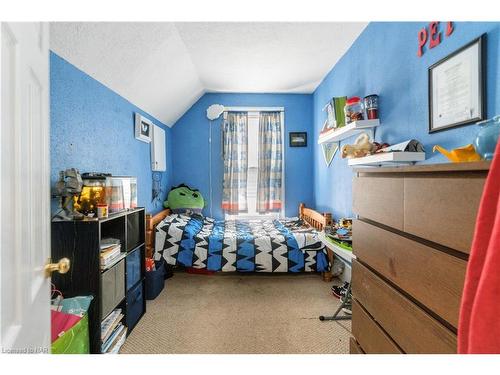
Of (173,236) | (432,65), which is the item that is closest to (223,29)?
(432,65)

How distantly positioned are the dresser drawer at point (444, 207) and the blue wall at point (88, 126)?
1921 mm

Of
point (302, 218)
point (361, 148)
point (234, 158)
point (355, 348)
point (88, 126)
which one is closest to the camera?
point (355, 348)

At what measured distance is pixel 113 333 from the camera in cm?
177

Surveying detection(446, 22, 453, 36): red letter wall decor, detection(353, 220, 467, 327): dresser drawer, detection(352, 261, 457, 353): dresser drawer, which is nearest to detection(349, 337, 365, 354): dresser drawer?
detection(352, 261, 457, 353): dresser drawer

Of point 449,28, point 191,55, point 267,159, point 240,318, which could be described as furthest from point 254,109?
point 240,318

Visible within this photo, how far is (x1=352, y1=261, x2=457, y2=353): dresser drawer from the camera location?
762 mm

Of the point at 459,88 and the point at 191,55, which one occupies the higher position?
the point at 191,55

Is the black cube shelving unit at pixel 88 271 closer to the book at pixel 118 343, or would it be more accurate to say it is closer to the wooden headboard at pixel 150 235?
the book at pixel 118 343

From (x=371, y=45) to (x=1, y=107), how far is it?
2.64 m

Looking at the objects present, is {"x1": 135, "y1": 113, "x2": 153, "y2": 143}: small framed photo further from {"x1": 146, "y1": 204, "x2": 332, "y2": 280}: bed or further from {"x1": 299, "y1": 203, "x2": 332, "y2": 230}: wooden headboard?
{"x1": 299, "y1": 203, "x2": 332, "y2": 230}: wooden headboard

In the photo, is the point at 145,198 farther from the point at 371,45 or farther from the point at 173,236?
the point at 371,45

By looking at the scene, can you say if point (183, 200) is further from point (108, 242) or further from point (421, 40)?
point (421, 40)

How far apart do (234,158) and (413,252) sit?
355cm
